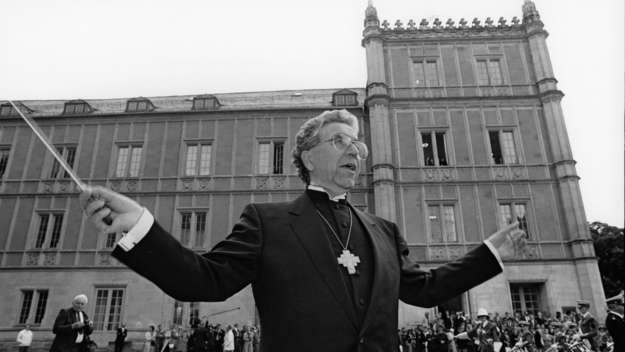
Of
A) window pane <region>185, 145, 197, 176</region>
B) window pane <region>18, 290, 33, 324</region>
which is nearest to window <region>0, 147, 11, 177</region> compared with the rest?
window pane <region>18, 290, 33, 324</region>

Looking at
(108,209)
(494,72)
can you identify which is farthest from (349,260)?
(494,72)

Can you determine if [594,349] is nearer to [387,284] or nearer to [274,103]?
[387,284]

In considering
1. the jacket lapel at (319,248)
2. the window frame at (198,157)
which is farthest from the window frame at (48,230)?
the jacket lapel at (319,248)

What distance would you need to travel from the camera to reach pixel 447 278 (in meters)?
2.53

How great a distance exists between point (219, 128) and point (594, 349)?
20.1 meters

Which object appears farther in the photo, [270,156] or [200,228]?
[270,156]

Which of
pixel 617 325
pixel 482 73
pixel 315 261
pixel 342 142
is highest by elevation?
pixel 482 73

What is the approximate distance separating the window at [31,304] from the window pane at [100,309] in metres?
2.50

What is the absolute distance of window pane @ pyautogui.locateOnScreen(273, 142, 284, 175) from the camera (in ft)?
80.0

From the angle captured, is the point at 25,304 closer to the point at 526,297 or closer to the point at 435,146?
the point at 435,146

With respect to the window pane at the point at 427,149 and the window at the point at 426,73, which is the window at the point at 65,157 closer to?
the window pane at the point at 427,149

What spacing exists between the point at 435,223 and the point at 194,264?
71.1 ft

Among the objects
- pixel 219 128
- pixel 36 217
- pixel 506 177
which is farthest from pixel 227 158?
pixel 506 177

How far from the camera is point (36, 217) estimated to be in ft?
77.2
